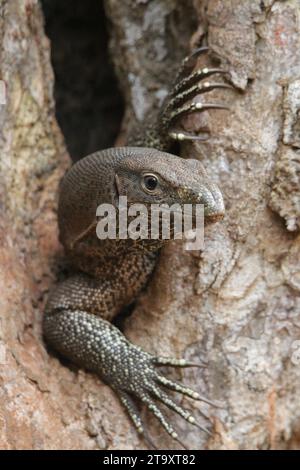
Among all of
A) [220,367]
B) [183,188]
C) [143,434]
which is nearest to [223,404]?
[220,367]

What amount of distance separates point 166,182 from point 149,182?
0.31ft

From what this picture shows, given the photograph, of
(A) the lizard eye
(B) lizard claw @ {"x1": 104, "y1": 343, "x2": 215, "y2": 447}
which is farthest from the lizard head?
(B) lizard claw @ {"x1": 104, "y1": 343, "x2": 215, "y2": 447}

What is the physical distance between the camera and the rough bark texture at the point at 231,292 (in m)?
3.61

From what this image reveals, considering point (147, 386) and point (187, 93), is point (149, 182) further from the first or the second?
point (147, 386)

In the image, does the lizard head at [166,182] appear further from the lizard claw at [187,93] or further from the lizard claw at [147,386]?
the lizard claw at [147,386]

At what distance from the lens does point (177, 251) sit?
3.82 m

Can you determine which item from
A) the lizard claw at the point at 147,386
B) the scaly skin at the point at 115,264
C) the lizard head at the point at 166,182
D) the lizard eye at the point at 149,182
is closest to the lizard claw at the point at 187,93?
the scaly skin at the point at 115,264

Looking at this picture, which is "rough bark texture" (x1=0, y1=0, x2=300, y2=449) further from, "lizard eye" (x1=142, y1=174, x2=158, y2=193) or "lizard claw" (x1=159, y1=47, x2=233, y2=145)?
"lizard eye" (x1=142, y1=174, x2=158, y2=193)

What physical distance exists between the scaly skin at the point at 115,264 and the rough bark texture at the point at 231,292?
0.10 metres

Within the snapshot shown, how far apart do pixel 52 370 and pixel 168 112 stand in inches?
59.1

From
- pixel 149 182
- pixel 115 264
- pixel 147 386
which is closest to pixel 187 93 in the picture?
pixel 149 182

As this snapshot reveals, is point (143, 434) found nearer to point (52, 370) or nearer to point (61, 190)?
point (52, 370)

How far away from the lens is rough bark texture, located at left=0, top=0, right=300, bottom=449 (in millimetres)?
3611

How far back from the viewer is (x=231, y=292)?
12.3 feet
